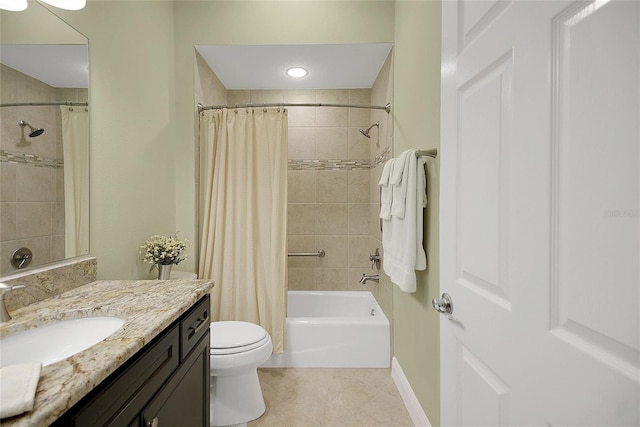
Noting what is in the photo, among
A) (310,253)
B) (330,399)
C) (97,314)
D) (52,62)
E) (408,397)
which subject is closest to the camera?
(97,314)

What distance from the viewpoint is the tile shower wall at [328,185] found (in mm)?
3072

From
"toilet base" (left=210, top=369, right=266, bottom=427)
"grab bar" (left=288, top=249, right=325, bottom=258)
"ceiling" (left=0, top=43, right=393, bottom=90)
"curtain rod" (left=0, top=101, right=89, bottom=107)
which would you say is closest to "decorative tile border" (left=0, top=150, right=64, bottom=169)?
"curtain rod" (left=0, top=101, right=89, bottom=107)

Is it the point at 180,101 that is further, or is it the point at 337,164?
the point at 337,164

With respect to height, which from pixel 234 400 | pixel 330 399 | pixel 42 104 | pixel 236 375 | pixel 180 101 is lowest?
pixel 330 399

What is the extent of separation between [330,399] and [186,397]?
1095 mm

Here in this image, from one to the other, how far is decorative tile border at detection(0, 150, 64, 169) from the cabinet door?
916mm

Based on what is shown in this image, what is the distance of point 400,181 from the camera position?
1669mm

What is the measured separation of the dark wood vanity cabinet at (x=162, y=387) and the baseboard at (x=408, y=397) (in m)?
1.07

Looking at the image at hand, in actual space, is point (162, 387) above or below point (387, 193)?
below

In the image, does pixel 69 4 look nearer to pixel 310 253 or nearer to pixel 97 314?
pixel 97 314

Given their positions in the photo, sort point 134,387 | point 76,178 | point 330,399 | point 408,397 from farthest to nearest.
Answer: point 330,399, point 408,397, point 76,178, point 134,387

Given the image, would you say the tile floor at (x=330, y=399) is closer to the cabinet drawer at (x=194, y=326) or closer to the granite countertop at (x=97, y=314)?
the cabinet drawer at (x=194, y=326)

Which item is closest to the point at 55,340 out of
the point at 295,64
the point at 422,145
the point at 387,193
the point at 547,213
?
the point at 547,213

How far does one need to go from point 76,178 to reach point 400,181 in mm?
1533
